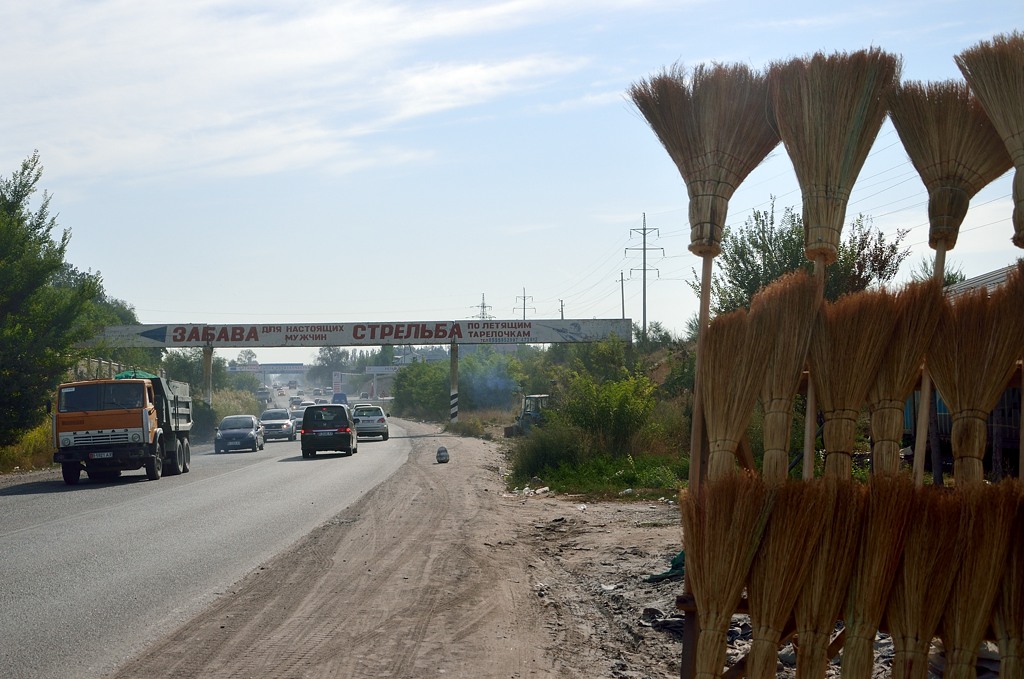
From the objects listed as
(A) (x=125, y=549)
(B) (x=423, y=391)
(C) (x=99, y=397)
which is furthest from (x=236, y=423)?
(B) (x=423, y=391)

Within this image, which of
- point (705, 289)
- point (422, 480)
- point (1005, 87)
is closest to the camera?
point (1005, 87)

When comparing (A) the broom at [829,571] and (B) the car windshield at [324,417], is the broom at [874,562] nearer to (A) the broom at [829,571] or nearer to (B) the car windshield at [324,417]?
(A) the broom at [829,571]

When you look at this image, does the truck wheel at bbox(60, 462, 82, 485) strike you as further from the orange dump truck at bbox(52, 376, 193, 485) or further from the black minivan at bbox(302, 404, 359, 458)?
the black minivan at bbox(302, 404, 359, 458)

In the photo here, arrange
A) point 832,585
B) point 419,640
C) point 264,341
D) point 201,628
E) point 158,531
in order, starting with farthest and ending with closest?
1. point 264,341
2. point 158,531
3. point 201,628
4. point 419,640
5. point 832,585

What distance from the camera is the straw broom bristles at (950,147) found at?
176 inches

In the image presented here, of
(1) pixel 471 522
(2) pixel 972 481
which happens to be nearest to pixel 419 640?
(2) pixel 972 481

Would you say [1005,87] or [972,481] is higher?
[1005,87]

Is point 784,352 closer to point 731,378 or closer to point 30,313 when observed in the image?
point 731,378

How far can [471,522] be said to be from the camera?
1363cm

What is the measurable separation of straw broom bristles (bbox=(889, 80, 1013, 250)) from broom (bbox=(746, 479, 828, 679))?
1.48m

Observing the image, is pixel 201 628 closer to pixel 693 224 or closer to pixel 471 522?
pixel 693 224

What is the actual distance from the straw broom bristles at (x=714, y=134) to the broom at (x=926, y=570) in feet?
4.93

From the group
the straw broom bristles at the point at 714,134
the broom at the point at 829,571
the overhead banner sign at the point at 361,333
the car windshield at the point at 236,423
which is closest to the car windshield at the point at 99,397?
the car windshield at the point at 236,423

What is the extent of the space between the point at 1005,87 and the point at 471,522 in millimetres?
10482
